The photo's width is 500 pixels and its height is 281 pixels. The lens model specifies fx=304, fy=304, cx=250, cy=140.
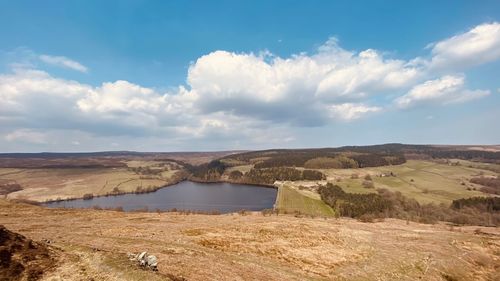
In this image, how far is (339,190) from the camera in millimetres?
171250

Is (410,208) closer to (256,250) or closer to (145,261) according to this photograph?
(256,250)

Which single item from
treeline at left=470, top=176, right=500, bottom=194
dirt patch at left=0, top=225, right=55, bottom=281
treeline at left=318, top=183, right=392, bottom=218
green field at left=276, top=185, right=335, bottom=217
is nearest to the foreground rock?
dirt patch at left=0, top=225, right=55, bottom=281

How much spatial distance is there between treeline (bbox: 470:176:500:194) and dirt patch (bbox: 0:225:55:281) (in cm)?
19503

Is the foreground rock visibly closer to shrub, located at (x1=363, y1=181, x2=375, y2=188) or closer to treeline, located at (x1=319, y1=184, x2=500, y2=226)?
treeline, located at (x1=319, y1=184, x2=500, y2=226)

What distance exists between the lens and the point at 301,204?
155 m

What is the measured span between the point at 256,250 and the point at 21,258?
23.1 metres

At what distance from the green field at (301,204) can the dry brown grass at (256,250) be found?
3164 inches

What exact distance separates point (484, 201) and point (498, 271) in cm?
11752

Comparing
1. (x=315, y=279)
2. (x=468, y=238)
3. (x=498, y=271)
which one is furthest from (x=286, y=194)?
(x=315, y=279)

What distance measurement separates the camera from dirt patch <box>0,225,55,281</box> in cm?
1698

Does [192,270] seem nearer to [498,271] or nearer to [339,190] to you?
[498,271]

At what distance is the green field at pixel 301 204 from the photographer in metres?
135

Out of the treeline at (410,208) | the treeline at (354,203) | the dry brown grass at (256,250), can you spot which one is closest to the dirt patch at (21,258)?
the dry brown grass at (256,250)

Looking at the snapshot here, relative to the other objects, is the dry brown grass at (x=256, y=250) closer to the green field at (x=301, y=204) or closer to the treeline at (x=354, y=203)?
Answer: the green field at (x=301, y=204)
